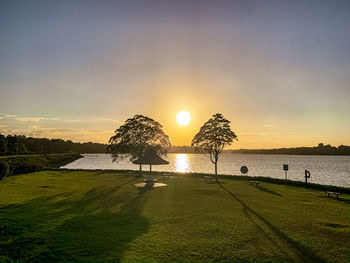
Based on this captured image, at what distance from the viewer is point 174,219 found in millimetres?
13438

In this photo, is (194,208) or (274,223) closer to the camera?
(274,223)

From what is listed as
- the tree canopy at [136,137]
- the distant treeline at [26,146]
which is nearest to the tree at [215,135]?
the tree canopy at [136,137]

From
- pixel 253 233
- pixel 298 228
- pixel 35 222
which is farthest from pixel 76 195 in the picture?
pixel 298 228

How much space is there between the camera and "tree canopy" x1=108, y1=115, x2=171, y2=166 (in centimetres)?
3931

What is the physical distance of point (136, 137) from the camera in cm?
3931

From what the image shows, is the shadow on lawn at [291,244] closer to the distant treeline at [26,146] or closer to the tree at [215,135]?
the tree at [215,135]

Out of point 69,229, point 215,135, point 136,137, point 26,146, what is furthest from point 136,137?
point 26,146

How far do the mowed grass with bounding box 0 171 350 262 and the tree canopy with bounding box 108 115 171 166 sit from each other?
2086 centimetres

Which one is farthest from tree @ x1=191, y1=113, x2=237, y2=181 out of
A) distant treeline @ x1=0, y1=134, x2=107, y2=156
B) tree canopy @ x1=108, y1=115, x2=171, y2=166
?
distant treeline @ x1=0, y1=134, x2=107, y2=156

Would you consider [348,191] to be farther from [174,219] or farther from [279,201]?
[174,219]

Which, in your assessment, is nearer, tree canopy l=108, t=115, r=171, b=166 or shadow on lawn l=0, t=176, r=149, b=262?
shadow on lawn l=0, t=176, r=149, b=262

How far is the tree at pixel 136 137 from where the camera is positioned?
39.3 m

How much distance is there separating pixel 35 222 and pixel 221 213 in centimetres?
1114

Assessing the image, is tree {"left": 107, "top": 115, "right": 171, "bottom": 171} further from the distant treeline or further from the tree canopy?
the distant treeline
